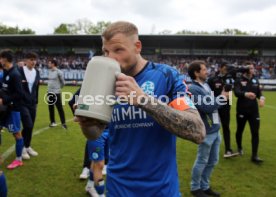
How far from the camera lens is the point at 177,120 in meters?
1.74

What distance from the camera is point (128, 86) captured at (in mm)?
1553

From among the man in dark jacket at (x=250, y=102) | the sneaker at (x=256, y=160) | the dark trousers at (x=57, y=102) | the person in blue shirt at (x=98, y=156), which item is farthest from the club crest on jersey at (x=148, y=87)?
the dark trousers at (x=57, y=102)

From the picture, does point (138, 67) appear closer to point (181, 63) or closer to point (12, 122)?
point (12, 122)

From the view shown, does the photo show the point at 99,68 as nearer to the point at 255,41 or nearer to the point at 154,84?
the point at 154,84

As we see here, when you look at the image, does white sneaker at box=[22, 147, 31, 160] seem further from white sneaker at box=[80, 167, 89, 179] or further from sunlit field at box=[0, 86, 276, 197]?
white sneaker at box=[80, 167, 89, 179]

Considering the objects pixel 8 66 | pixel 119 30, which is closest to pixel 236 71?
pixel 8 66

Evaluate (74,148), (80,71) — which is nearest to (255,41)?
(80,71)

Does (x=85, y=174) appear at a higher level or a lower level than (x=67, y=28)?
lower

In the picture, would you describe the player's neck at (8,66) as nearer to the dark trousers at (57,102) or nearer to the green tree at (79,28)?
the dark trousers at (57,102)

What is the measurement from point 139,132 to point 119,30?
680mm

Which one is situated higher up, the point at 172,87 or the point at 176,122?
the point at 172,87

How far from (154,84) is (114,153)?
0.60 m

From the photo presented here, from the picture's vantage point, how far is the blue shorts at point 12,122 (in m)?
6.54

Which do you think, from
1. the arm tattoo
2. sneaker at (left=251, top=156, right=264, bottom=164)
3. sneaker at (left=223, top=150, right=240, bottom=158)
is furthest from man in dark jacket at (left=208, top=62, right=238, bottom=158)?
the arm tattoo
